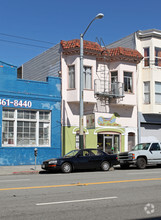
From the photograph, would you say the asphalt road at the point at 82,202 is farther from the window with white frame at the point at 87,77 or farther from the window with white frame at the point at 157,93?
the window with white frame at the point at 157,93

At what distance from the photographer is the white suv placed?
20484mm

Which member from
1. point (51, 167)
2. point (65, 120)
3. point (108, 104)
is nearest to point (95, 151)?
point (51, 167)

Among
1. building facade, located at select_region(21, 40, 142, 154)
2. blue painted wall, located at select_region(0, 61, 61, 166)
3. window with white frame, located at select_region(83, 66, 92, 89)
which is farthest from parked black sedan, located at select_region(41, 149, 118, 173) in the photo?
window with white frame, located at select_region(83, 66, 92, 89)

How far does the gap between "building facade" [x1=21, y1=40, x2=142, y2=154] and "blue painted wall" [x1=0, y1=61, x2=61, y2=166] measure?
2.13 feet

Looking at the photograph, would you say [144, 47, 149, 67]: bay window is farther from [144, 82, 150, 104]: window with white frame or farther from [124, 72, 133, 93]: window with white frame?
[124, 72, 133, 93]: window with white frame

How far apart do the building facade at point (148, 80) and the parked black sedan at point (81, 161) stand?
31.5 ft

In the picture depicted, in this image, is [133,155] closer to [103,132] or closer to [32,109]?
[103,132]

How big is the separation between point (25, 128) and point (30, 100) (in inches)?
79.5

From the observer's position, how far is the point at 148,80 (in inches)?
1097

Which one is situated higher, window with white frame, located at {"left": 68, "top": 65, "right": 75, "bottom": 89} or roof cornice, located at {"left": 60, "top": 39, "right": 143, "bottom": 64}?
roof cornice, located at {"left": 60, "top": 39, "right": 143, "bottom": 64}

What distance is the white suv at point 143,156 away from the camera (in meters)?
20.5

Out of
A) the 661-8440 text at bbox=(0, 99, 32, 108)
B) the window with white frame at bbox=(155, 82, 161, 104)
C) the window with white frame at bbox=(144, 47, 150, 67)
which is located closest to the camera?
the 661-8440 text at bbox=(0, 99, 32, 108)

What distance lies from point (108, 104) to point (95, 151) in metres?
8.21

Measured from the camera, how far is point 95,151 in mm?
18734
